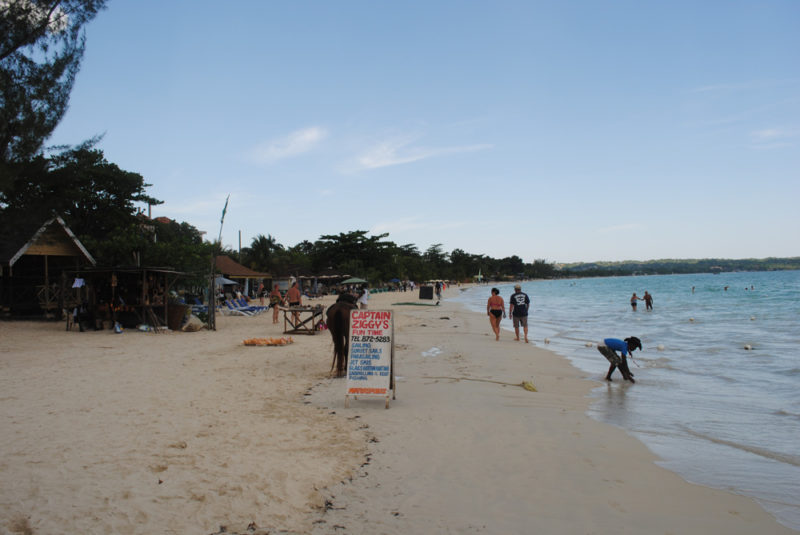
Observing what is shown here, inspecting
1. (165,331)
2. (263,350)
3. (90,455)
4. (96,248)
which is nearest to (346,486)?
(90,455)

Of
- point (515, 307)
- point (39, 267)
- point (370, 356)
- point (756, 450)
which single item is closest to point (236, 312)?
point (39, 267)

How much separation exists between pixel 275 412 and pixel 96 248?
17.2 meters

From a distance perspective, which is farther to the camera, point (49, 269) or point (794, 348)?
point (49, 269)

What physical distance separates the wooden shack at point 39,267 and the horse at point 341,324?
1267cm

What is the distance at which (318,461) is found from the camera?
455cm

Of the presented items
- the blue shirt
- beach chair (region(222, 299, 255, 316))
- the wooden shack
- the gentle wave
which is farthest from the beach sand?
beach chair (region(222, 299, 255, 316))

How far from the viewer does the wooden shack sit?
1742 cm

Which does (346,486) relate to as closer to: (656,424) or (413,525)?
(413,525)

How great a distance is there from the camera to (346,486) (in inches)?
161

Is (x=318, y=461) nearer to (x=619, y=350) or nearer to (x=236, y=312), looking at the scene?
(x=619, y=350)

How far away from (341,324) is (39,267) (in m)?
17.7

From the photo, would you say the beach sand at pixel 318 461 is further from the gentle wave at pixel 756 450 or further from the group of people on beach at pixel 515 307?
the group of people on beach at pixel 515 307

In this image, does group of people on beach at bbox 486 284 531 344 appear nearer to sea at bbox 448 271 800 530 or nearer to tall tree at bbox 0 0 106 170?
sea at bbox 448 271 800 530

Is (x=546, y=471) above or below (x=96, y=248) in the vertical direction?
below
